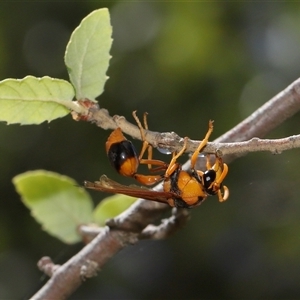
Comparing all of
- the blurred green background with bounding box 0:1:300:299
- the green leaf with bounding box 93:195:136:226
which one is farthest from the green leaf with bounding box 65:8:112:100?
the blurred green background with bounding box 0:1:300:299

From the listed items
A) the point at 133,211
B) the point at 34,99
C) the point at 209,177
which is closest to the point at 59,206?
the point at 133,211

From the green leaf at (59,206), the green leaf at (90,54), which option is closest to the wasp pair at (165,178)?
the green leaf at (90,54)

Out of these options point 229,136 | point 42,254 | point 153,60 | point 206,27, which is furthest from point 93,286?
point 229,136

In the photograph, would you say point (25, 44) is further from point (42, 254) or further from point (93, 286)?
point (93, 286)

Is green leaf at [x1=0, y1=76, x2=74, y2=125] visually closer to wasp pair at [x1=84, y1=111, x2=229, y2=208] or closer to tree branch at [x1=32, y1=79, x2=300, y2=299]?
tree branch at [x1=32, y1=79, x2=300, y2=299]

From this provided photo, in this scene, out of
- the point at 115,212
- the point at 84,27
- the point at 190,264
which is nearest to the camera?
the point at 84,27

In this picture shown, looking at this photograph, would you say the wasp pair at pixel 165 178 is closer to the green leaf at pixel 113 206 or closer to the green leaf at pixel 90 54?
the green leaf at pixel 90 54

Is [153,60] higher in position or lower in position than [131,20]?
lower

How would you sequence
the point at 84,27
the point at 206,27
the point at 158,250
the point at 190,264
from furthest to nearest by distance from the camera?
the point at 158,250
the point at 190,264
the point at 206,27
the point at 84,27
